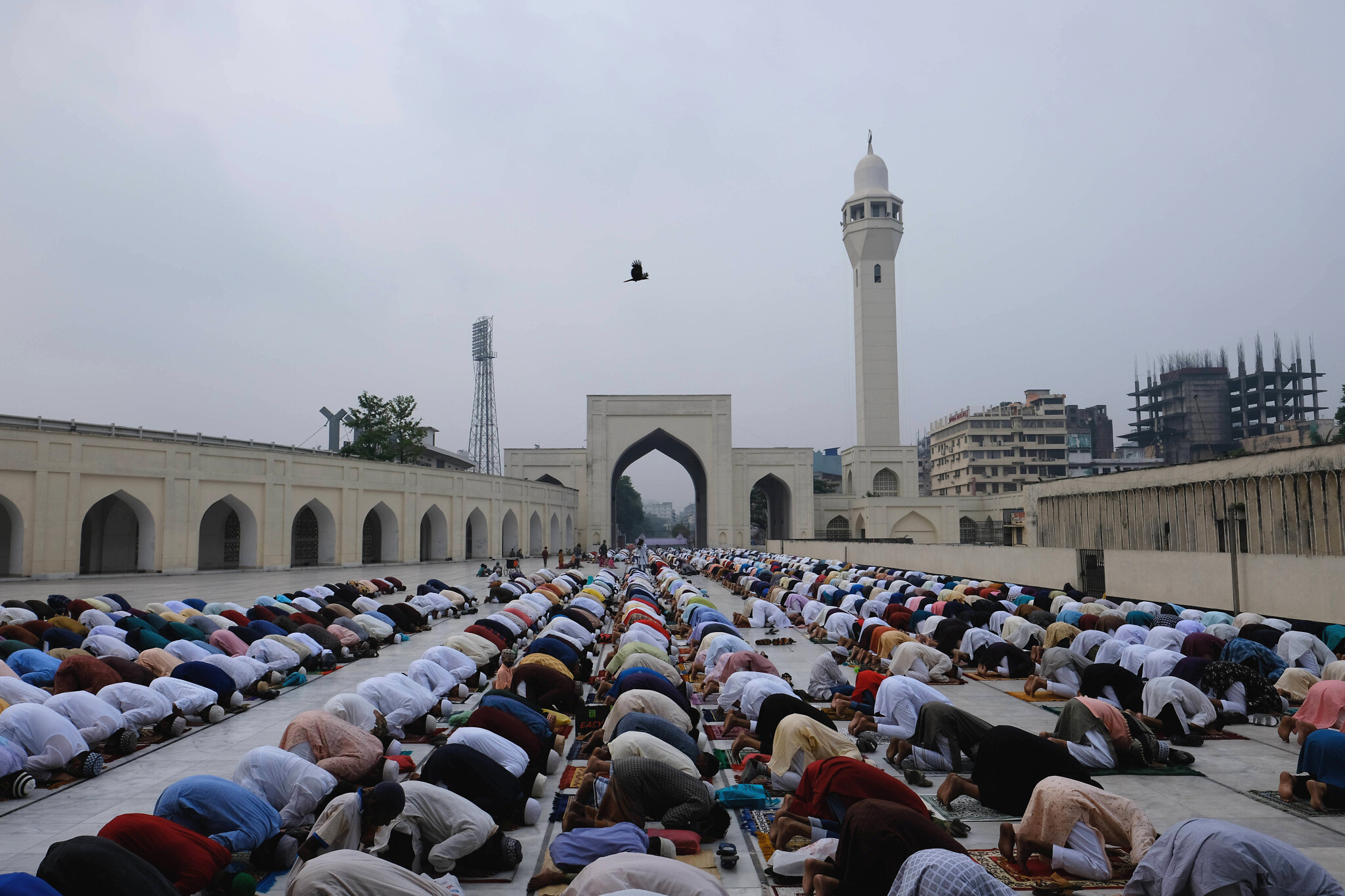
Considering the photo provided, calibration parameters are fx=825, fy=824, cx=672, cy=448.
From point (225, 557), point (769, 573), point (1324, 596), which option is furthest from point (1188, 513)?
point (225, 557)

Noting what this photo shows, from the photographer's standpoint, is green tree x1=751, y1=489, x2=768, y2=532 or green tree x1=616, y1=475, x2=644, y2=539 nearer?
green tree x1=751, y1=489, x2=768, y2=532

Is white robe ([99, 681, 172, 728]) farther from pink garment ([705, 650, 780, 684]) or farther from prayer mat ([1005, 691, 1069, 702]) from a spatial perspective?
prayer mat ([1005, 691, 1069, 702])

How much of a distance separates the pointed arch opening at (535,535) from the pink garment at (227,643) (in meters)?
28.7

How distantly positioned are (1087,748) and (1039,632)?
201 inches

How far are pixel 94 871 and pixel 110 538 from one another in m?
24.4

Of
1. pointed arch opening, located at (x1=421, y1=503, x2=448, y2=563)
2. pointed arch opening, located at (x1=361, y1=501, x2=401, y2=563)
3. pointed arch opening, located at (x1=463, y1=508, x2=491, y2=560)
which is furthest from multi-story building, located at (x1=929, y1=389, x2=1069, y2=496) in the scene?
pointed arch opening, located at (x1=361, y1=501, x2=401, y2=563)

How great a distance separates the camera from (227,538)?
2633 cm

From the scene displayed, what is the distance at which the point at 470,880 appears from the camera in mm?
4410

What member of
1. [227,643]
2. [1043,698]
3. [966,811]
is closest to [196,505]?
[227,643]

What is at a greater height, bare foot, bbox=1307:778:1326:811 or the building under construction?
the building under construction

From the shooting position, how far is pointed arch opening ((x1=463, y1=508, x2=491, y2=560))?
116 ft

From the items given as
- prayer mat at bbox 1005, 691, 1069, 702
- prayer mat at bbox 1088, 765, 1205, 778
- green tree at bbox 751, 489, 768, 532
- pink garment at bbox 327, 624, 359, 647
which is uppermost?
green tree at bbox 751, 489, 768, 532

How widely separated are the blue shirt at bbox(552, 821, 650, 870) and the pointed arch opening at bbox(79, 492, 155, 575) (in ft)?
73.6

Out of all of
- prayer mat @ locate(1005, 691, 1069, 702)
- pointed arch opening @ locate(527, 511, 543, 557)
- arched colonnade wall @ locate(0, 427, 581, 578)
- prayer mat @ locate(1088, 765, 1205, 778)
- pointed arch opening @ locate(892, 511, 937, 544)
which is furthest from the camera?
pointed arch opening @ locate(892, 511, 937, 544)
